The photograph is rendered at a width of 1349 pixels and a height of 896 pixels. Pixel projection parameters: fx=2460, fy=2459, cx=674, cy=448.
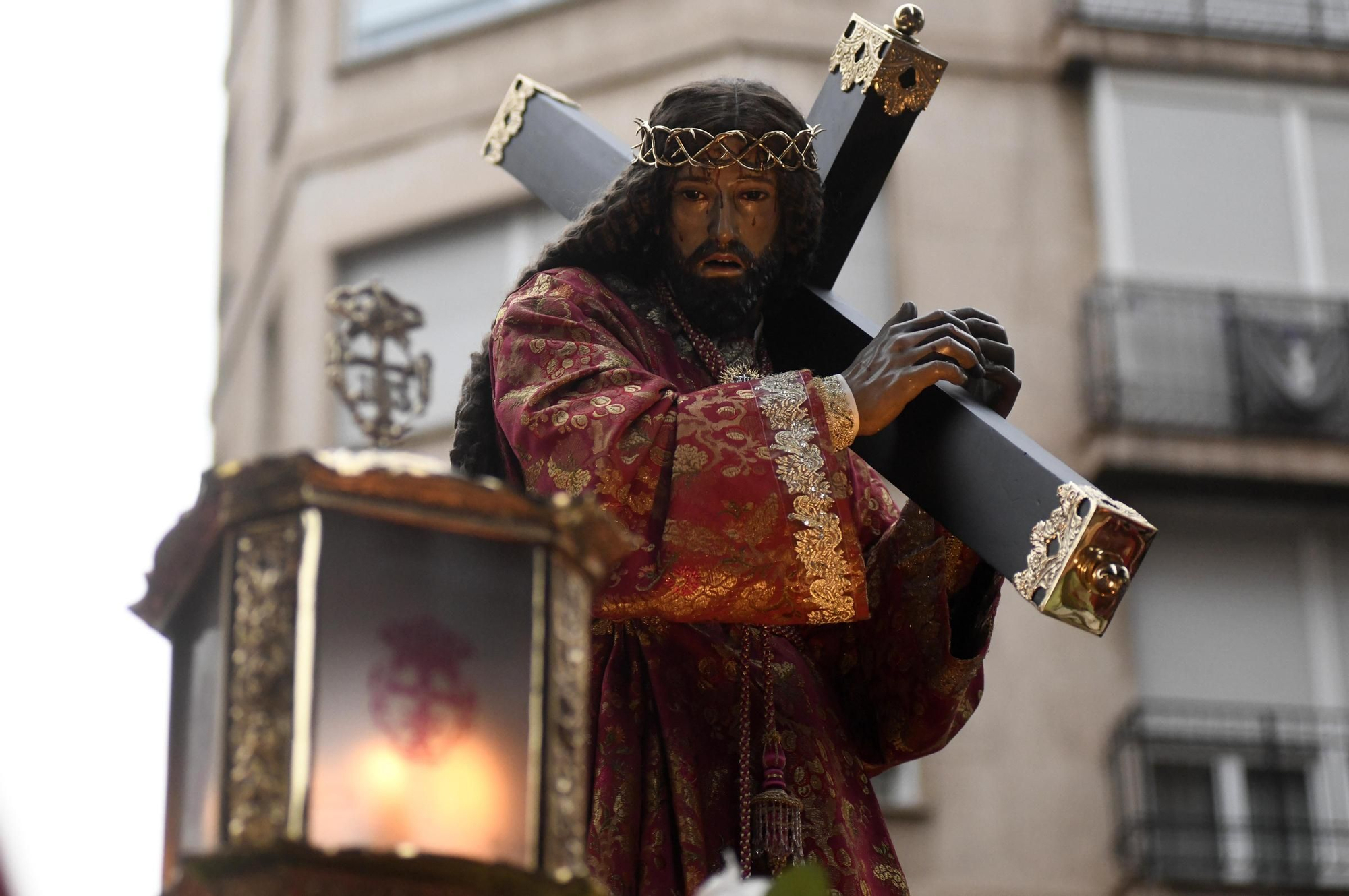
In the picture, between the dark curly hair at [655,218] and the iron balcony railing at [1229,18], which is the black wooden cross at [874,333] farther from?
the iron balcony railing at [1229,18]

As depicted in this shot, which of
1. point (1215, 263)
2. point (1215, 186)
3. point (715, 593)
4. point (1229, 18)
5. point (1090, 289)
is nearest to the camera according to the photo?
point (715, 593)

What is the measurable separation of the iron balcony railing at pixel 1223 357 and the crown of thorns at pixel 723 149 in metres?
10.5

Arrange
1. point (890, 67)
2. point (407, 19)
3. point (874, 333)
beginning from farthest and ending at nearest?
point (407, 19)
point (890, 67)
point (874, 333)

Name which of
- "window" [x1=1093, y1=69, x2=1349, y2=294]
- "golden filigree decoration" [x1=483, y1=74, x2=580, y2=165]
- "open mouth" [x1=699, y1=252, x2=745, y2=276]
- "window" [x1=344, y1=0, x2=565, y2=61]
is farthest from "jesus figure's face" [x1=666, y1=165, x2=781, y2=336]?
"window" [x1=344, y1=0, x2=565, y2=61]

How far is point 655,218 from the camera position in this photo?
4.57 metres

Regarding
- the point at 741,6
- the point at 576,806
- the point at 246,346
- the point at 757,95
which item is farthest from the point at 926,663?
the point at 246,346

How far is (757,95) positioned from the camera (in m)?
4.56

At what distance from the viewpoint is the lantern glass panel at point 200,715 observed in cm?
256

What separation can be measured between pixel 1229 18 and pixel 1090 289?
7.56 feet

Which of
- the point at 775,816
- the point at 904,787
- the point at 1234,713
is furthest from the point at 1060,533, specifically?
the point at 1234,713

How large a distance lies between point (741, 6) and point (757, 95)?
35.5ft

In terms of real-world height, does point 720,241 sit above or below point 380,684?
above

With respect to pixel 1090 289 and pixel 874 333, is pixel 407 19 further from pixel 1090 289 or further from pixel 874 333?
pixel 874 333

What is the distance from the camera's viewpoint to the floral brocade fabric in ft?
12.7
